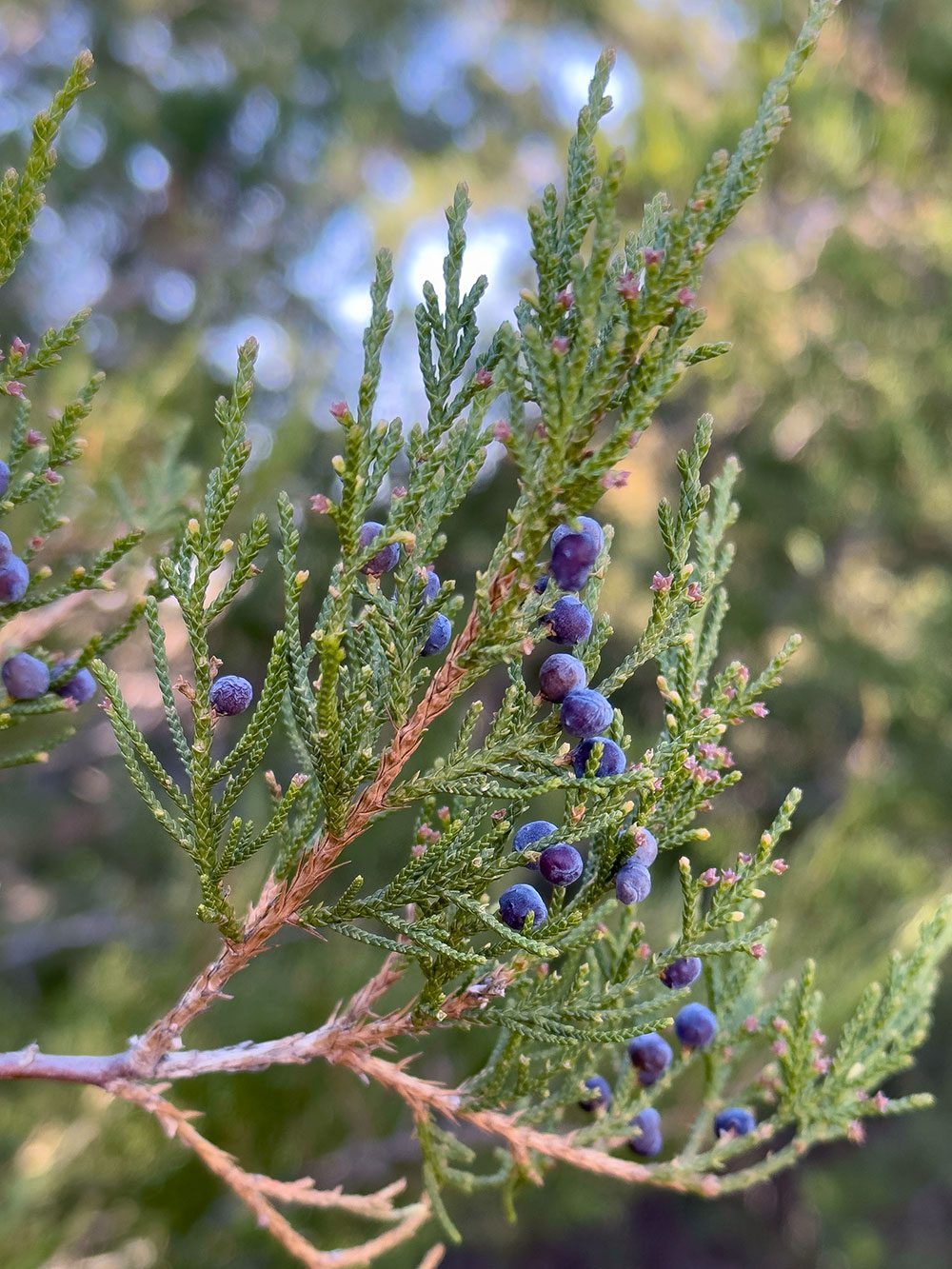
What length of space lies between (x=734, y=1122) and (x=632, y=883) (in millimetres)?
646

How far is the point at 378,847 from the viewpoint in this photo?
4977 mm

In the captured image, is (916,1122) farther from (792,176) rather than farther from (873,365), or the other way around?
(792,176)

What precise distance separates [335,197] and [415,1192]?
866cm

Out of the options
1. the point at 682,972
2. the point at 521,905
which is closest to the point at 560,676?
the point at 521,905

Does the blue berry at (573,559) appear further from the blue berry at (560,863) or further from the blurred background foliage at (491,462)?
the blurred background foliage at (491,462)

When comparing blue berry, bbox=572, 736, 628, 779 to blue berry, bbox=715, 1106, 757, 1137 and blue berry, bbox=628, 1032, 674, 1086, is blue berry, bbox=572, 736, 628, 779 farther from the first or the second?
blue berry, bbox=715, 1106, 757, 1137

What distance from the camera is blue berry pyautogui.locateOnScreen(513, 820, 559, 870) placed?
37.9 inches

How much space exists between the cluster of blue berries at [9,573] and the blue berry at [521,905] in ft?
2.09

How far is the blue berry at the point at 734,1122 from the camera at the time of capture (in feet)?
4.40

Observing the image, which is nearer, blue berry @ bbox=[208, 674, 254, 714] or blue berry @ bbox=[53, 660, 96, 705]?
blue berry @ bbox=[208, 674, 254, 714]

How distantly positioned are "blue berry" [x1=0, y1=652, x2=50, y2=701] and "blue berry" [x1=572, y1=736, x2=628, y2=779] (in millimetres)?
591

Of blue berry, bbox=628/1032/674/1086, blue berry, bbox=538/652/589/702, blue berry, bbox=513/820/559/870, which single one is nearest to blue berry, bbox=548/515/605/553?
blue berry, bbox=538/652/589/702

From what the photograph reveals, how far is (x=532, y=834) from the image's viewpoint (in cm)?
98

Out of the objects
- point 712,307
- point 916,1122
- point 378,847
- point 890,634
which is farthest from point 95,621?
point 916,1122
